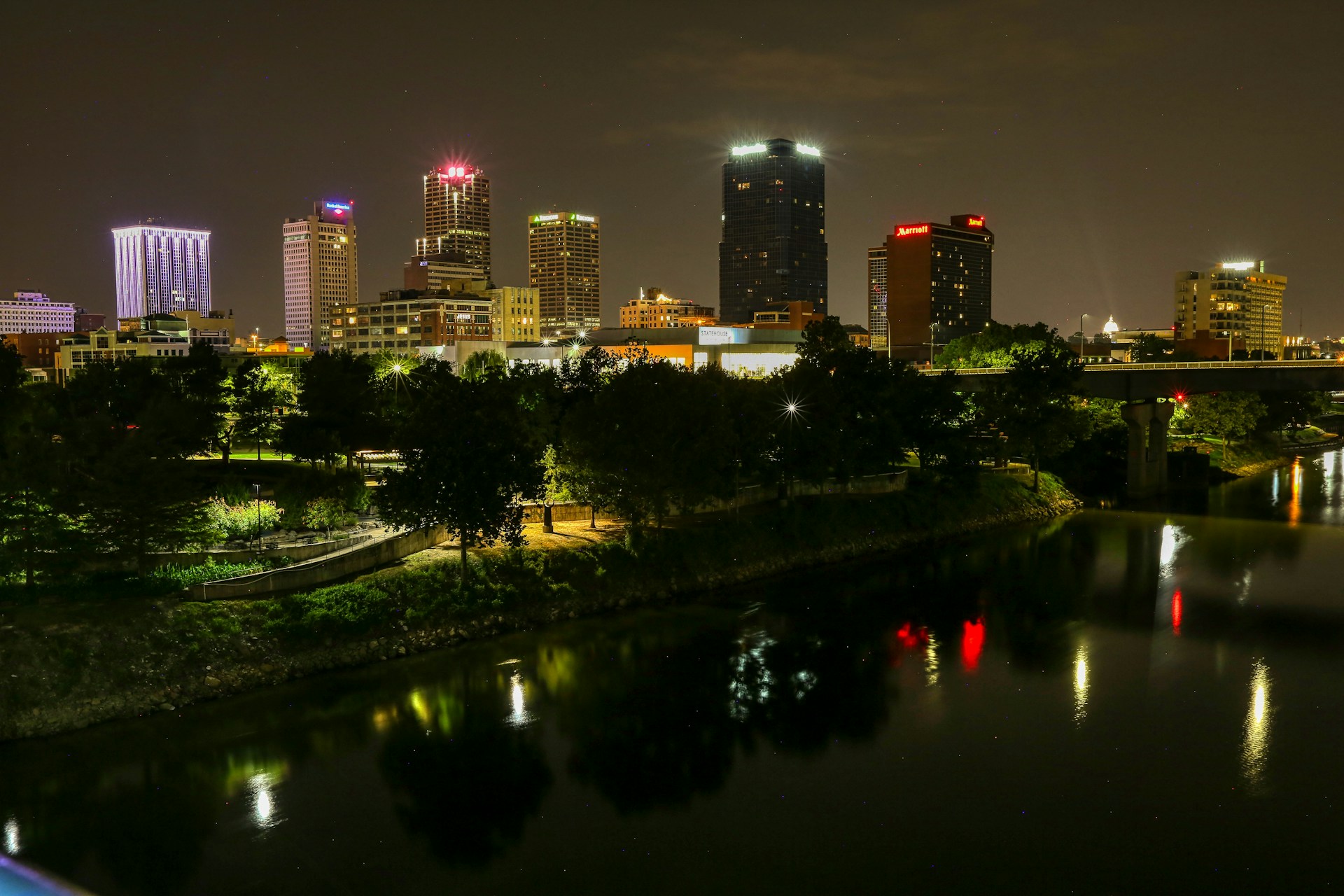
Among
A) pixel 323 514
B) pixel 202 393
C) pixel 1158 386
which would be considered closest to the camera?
pixel 323 514

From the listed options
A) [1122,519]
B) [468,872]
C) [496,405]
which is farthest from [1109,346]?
[468,872]

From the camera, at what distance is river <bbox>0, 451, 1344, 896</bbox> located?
18.1 metres

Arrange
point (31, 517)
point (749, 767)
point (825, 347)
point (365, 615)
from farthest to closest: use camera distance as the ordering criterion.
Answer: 1. point (825, 347)
2. point (365, 615)
3. point (31, 517)
4. point (749, 767)

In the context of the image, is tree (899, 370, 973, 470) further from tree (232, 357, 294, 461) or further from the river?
tree (232, 357, 294, 461)

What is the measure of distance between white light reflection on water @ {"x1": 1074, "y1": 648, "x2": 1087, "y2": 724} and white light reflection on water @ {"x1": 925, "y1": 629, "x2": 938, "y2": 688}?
11.6 ft

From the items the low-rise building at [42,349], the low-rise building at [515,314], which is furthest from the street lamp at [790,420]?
the low-rise building at [42,349]

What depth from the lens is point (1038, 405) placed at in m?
59.3

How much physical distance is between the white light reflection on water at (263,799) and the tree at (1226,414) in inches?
2857

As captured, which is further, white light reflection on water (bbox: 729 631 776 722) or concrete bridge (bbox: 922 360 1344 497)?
concrete bridge (bbox: 922 360 1344 497)

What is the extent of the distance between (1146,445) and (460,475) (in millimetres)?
47014

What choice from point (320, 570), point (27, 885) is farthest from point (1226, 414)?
point (27, 885)

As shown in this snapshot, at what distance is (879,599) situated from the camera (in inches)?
1452

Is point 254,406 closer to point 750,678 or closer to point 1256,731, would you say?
point 750,678

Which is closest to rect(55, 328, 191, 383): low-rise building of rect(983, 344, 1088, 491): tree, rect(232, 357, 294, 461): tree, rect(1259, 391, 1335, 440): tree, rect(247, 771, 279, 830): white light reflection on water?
rect(232, 357, 294, 461): tree
